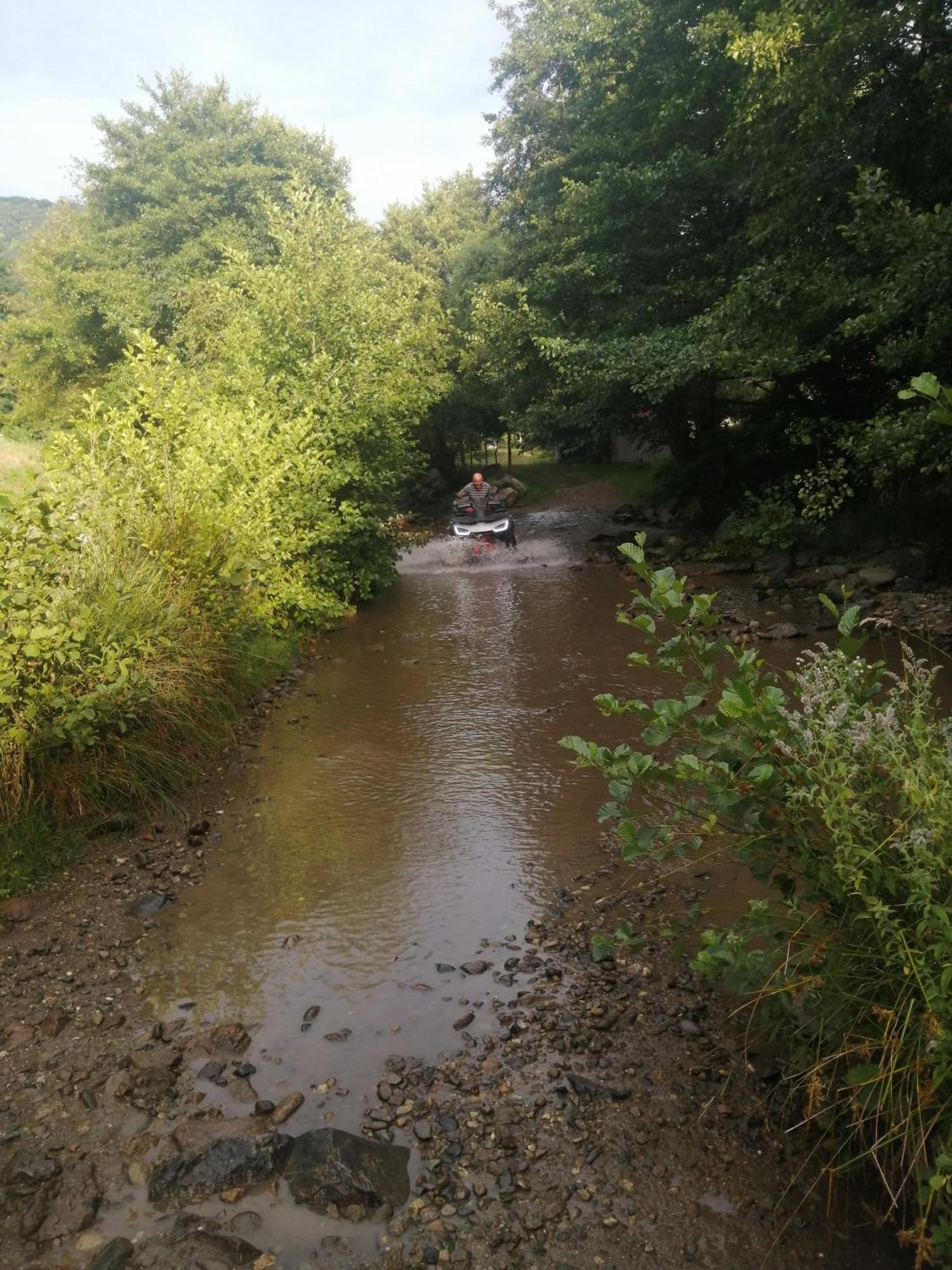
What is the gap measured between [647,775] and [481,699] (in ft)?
20.1

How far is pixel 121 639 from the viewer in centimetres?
645

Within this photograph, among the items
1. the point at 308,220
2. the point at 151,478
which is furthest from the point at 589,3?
the point at 151,478

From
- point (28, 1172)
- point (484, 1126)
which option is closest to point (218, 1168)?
point (28, 1172)

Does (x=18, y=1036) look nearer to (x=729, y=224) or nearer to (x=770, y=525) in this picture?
(x=770, y=525)

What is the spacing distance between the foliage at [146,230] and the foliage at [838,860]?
91.1 ft

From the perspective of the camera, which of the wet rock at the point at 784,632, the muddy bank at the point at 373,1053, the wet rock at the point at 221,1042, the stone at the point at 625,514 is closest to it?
the muddy bank at the point at 373,1053

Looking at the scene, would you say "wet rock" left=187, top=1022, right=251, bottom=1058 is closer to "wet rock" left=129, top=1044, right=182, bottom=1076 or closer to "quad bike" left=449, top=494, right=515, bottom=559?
"wet rock" left=129, top=1044, right=182, bottom=1076

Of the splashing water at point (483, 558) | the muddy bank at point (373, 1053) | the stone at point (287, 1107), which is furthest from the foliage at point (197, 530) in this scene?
the splashing water at point (483, 558)

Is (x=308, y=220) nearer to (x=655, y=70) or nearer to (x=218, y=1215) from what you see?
(x=655, y=70)

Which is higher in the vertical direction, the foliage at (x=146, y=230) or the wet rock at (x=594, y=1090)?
the foliage at (x=146, y=230)

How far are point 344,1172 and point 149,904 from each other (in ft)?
8.75

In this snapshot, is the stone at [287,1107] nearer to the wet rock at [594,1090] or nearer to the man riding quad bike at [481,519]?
the wet rock at [594,1090]

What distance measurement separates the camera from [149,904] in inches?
212

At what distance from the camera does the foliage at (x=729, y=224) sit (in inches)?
403
